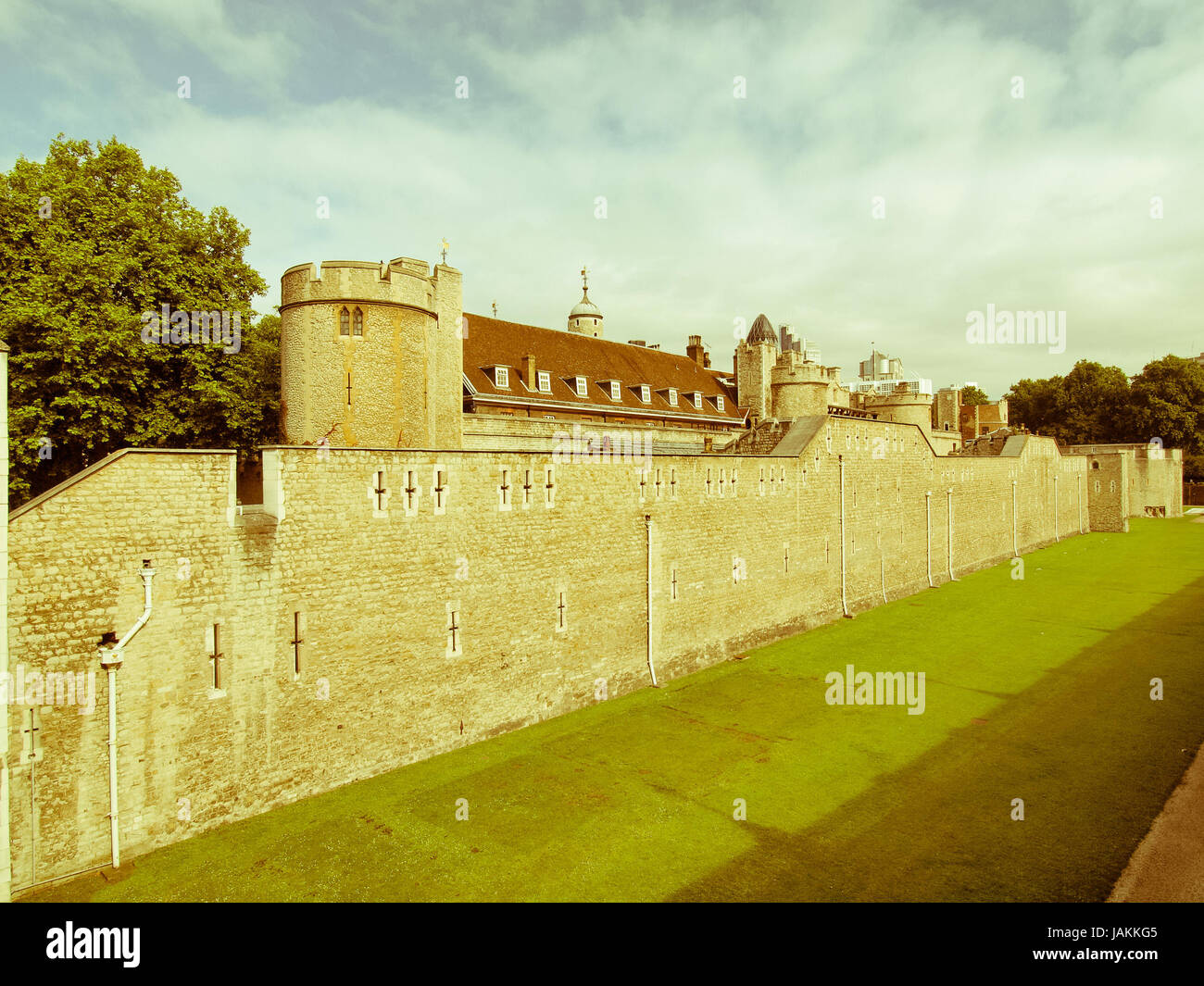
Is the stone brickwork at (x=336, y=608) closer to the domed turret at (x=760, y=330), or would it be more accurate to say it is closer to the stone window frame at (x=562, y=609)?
the stone window frame at (x=562, y=609)

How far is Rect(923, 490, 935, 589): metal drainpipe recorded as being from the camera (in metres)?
34.0

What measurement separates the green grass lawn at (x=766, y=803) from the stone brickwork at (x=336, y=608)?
2.68 ft

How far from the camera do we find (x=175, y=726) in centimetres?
1100

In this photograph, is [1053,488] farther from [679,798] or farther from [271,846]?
[271,846]

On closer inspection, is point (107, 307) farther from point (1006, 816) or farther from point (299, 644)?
Result: point (1006, 816)

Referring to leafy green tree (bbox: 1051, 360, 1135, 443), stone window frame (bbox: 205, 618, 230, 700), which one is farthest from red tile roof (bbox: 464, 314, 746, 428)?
leafy green tree (bbox: 1051, 360, 1135, 443)

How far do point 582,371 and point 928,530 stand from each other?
19030mm

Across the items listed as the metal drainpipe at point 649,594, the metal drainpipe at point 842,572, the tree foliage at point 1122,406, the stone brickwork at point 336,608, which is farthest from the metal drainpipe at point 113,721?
the tree foliage at point 1122,406

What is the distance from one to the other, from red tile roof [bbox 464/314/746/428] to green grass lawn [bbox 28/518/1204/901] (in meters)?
16.1

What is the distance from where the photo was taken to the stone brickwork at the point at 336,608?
1010 centimetres

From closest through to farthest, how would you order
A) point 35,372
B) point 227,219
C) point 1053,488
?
point 35,372 < point 227,219 < point 1053,488

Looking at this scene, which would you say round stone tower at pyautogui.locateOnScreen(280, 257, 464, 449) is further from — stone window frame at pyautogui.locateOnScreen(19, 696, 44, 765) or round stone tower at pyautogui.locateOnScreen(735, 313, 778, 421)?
round stone tower at pyautogui.locateOnScreen(735, 313, 778, 421)
